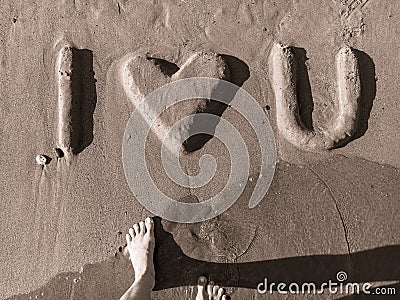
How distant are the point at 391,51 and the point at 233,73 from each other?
113 centimetres

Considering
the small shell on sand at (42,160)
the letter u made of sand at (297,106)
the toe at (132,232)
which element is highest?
the letter u made of sand at (297,106)

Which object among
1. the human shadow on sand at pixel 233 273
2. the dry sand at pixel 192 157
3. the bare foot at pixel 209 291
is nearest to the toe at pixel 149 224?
A: the dry sand at pixel 192 157

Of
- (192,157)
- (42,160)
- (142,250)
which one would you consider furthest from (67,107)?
(142,250)

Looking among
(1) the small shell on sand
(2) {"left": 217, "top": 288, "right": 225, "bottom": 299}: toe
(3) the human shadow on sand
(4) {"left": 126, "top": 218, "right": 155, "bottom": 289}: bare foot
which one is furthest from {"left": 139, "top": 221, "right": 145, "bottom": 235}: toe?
(1) the small shell on sand

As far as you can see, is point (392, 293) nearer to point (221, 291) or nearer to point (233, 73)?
point (221, 291)

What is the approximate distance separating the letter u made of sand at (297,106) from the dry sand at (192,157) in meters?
0.05

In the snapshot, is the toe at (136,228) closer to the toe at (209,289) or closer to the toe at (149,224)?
the toe at (149,224)

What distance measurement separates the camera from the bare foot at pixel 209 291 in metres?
3.32

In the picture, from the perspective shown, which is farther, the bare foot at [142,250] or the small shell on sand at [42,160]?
the small shell on sand at [42,160]

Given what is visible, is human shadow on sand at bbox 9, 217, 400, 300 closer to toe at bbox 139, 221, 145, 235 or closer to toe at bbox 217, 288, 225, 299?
toe at bbox 217, 288, 225, 299

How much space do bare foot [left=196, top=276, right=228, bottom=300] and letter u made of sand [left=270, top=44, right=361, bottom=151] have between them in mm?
1156

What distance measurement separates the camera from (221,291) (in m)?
3.33

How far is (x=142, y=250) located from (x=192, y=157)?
0.73 metres

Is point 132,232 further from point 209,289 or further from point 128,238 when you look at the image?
point 209,289
